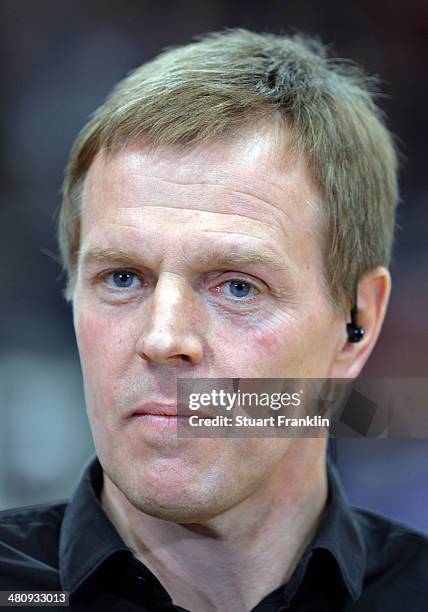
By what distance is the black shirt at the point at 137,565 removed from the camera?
179cm

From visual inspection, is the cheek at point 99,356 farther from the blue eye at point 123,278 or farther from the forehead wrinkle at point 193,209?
the forehead wrinkle at point 193,209

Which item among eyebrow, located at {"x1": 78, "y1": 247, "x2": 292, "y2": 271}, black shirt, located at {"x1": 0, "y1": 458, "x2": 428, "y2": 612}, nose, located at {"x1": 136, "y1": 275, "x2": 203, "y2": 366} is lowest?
black shirt, located at {"x1": 0, "y1": 458, "x2": 428, "y2": 612}

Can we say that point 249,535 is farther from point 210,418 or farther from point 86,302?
point 86,302

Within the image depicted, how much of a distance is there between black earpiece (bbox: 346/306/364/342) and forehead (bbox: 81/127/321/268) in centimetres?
28

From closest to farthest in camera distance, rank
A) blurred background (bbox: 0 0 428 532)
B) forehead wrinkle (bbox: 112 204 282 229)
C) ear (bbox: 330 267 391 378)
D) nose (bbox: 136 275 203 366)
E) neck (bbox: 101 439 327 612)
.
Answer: nose (bbox: 136 275 203 366)
forehead wrinkle (bbox: 112 204 282 229)
neck (bbox: 101 439 327 612)
ear (bbox: 330 267 391 378)
blurred background (bbox: 0 0 428 532)

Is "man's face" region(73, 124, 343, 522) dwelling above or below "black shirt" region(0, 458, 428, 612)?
above

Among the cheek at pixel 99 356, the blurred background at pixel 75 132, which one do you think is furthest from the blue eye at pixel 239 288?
the blurred background at pixel 75 132

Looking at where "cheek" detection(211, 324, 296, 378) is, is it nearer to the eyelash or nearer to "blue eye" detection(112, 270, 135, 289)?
the eyelash

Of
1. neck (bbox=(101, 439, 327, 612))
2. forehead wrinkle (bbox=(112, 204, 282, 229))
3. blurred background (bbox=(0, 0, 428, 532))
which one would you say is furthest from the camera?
blurred background (bbox=(0, 0, 428, 532))

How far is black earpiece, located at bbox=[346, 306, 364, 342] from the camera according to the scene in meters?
2.03

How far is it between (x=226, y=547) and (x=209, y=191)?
0.71m

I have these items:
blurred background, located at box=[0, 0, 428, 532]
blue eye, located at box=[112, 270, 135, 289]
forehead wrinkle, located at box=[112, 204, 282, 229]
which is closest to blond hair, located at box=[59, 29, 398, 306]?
forehead wrinkle, located at box=[112, 204, 282, 229]

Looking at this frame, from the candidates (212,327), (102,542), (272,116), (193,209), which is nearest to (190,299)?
(212,327)

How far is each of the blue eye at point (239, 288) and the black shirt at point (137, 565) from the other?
0.53 m
